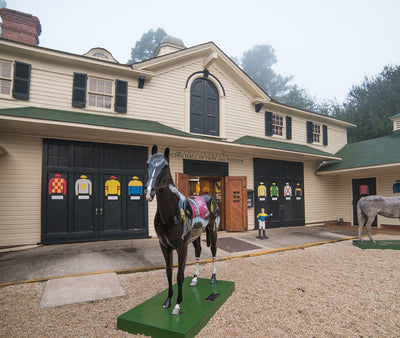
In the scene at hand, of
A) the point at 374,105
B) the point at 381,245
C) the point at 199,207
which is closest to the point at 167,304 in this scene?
the point at 199,207

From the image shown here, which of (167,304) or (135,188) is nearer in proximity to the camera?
(167,304)

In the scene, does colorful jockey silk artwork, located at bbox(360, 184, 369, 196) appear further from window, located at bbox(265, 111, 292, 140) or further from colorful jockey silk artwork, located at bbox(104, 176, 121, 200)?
colorful jockey silk artwork, located at bbox(104, 176, 121, 200)

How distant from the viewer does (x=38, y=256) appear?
6.42m

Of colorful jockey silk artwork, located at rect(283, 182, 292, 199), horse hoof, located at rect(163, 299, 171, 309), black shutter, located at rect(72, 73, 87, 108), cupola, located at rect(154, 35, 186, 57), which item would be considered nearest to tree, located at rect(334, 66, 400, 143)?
colorful jockey silk artwork, located at rect(283, 182, 292, 199)

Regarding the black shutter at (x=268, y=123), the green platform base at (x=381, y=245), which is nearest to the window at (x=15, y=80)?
the black shutter at (x=268, y=123)

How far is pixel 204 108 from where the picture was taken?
36.2 ft

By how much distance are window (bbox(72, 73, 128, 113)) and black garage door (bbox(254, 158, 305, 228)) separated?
714cm

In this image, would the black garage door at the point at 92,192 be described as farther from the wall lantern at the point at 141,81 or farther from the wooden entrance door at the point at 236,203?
the wooden entrance door at the point at 236,203

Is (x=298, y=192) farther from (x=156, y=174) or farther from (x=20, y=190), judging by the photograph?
(x=20, y=190)

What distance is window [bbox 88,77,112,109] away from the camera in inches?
356

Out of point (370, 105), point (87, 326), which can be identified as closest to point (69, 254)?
point (87, 326)

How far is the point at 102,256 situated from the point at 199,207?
13.8 ft

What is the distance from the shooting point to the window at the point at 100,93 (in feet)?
29.7

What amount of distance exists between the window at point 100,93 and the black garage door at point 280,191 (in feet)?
25.0
